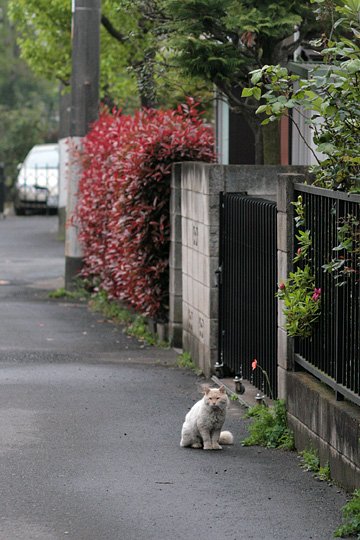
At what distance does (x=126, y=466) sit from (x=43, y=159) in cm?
3099

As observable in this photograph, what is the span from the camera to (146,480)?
8.14m

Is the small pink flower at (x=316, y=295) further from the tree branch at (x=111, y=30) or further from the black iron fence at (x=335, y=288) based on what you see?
the tree branch at (x=111, y=30)

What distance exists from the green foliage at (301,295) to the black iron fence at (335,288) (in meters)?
0.05

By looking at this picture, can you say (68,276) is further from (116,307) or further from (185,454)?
(185,454)

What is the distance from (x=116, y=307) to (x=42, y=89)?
132 ft

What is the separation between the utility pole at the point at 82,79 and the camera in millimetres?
19422

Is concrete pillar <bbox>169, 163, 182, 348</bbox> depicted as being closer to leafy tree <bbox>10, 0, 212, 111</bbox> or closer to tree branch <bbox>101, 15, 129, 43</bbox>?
leafy tree <bbox>10, 0, 212, 111</bbox>

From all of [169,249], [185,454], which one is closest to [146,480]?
[185,454]

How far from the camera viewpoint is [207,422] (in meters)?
9.01

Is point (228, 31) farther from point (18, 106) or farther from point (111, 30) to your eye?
point (18, 106)

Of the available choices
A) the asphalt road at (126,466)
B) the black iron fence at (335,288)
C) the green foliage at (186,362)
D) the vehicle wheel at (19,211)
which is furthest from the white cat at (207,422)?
the vehicle wheel at (19,211)

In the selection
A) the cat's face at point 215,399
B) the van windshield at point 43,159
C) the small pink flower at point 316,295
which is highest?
the van windshield at point 43,159

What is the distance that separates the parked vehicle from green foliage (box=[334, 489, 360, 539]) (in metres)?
31.3

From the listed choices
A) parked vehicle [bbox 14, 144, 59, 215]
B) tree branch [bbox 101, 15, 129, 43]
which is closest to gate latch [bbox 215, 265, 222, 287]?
tree branch [bbox 101, 15, 129, 43]
